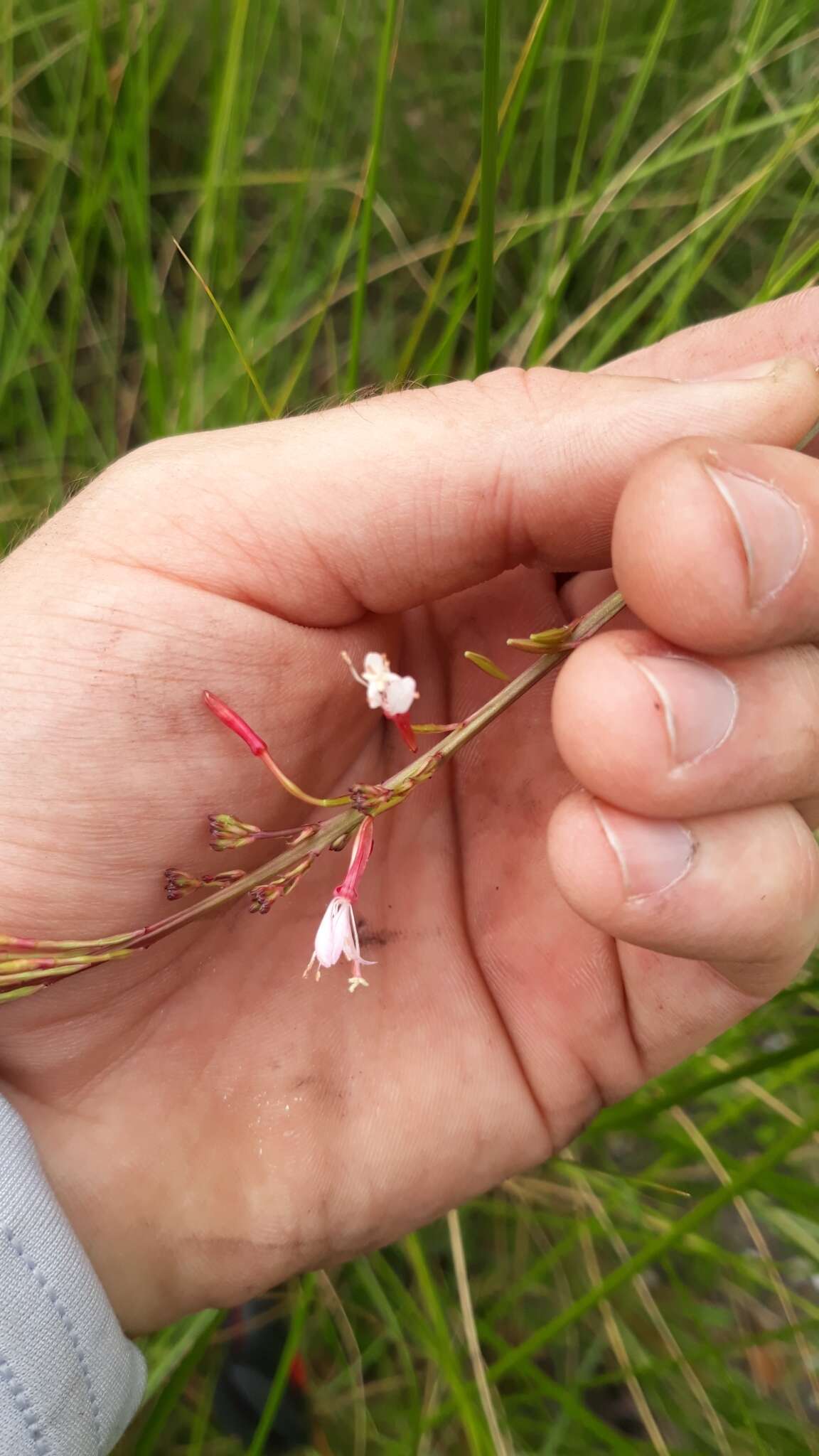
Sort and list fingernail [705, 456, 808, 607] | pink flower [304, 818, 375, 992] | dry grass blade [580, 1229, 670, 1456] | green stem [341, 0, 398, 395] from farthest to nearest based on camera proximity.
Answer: dry grass blade [580, 1229, 670, 1456] → green stem [341, 0, 398, 395] → pink flower [304, 818, 375, 992] → fingernail [705, 456, 808, 607]

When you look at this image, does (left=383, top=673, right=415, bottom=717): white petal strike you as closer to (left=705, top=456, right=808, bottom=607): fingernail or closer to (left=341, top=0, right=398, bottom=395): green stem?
(left=705, top=456, right=808, bottom=607): fingernail

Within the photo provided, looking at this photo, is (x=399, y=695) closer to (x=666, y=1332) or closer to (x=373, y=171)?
(x=373, y=171)

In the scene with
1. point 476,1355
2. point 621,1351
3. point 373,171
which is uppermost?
point 373,171

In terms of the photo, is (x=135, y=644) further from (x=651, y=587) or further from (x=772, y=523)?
(x=772, y=523)

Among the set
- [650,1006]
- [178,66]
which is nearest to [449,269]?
[178,66]

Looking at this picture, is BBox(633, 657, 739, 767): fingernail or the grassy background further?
the grassy background

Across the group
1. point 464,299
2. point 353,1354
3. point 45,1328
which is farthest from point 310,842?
point 353,1354

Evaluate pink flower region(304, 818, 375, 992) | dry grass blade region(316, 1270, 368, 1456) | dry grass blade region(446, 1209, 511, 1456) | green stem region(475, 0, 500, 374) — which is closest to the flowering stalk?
pink flower region(304, 818, 375, 992)

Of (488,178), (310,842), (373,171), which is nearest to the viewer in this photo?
(310,842)

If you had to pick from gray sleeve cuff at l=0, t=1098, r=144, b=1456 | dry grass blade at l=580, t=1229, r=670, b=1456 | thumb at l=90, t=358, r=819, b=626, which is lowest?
dry grass blade at l=580, t=1229, r=670, b=1456
